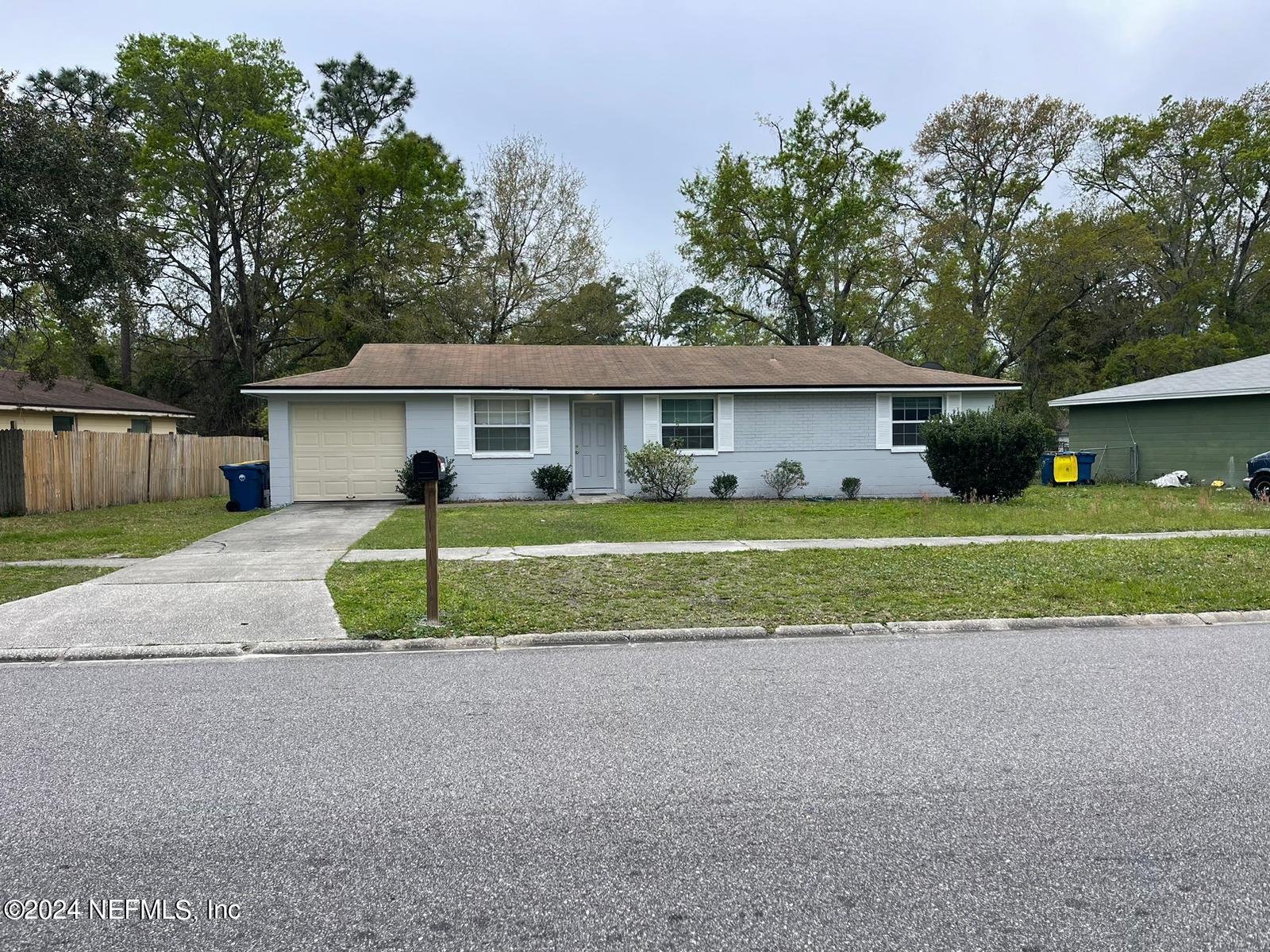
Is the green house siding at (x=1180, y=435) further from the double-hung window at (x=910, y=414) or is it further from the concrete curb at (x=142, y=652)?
the concrete curb at (x=142, y=652)

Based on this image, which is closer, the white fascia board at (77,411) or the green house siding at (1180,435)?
the green house siding at (1180,435)

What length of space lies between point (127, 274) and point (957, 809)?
51.6 ft

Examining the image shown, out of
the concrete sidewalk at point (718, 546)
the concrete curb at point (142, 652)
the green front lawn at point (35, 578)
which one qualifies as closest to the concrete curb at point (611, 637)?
the concrete curb at point (142, 652)

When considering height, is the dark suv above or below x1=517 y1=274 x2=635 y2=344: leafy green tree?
below

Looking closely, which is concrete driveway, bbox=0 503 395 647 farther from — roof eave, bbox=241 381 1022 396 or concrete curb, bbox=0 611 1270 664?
roof eave, bbox=241 381 1022 396

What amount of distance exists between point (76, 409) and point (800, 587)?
26.0 metres

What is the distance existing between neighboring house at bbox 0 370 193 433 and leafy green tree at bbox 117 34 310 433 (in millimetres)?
3248

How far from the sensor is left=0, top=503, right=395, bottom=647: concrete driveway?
20.3 ft

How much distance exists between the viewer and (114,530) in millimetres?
12891

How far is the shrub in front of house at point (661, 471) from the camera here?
55.9 ft

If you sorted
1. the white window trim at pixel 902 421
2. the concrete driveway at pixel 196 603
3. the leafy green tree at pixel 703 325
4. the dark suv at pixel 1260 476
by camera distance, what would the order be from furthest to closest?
the leafy green tree at pixel 703 325 < the white window trim at pixel 902 421 < the dark suv at pixel 1260 476 < the concrete driveway at pixel 196 603

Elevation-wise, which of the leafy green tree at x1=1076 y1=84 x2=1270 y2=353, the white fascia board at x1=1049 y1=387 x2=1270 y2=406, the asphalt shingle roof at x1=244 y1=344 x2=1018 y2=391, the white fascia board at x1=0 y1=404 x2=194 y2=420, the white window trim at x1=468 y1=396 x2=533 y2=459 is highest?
the leafy green tree at x1=1076 y1=84 x2=1270 y2=353

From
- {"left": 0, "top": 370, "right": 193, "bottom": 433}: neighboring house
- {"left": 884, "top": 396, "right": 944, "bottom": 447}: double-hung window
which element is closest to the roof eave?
{"left": 884, "top": 396, "right": 944, "bottom": 447}: double-hung window

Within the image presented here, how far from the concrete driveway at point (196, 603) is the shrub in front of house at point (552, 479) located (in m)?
6.79
